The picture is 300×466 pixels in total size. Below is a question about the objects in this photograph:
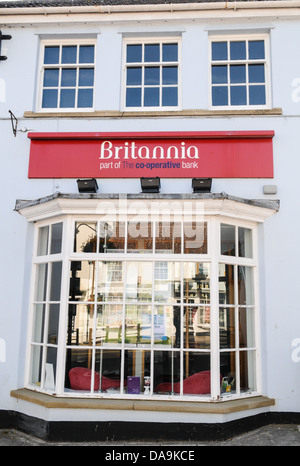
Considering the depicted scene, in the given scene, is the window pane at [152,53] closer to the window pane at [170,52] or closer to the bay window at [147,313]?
the window pane at [170,52]

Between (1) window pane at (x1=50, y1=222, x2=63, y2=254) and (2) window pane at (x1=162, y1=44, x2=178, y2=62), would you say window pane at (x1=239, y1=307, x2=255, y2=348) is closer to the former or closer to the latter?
(1) window pane at (x1=50, y1=222, x2=63, y2=254)

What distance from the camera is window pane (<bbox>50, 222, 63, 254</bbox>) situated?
615 cm

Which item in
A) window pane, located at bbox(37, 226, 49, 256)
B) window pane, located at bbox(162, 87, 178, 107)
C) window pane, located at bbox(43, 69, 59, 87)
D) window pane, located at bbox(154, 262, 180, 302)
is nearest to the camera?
window pane, located at bbox(154, 262, 180, 302)

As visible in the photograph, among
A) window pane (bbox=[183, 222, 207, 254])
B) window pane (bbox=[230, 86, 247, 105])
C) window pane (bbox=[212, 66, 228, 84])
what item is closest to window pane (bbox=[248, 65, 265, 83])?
window pane (bbox=[230, 86, 247, 105])

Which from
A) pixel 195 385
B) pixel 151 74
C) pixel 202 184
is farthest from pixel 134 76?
pixel 195 385

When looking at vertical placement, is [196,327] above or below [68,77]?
below

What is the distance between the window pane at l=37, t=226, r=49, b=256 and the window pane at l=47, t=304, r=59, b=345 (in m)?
0.90

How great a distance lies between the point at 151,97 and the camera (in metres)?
6.95

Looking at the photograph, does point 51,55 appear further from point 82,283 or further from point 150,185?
point 82,283

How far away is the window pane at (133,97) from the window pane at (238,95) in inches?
62.0

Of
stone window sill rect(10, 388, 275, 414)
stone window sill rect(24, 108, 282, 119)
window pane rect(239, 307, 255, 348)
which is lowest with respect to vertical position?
stone window sill rect(10, 388, 275, 414)

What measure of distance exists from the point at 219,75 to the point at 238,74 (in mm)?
325

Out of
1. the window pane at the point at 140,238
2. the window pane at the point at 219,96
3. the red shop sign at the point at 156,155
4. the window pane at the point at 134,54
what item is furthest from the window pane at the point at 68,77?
the window pane at the point at 140,238
